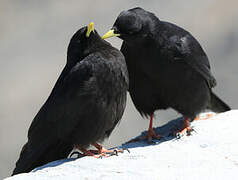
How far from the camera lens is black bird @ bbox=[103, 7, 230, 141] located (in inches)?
287

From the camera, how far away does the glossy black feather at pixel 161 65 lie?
7293 mm

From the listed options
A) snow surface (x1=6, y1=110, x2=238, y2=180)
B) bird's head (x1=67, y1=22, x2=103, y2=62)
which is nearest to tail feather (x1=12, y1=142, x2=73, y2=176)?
snow surface (x1=6, y1=110, x2=238, y2=180)

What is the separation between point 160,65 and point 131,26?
702mm

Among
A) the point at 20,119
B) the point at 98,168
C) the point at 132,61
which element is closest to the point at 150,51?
the point at 132,61

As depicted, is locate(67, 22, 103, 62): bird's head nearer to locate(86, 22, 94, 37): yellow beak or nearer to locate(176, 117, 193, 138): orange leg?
locate(86, 22, 94, 37): yellow beak

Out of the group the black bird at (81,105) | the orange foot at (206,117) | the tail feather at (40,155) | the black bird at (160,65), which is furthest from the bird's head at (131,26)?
the orange foot at (206,117)

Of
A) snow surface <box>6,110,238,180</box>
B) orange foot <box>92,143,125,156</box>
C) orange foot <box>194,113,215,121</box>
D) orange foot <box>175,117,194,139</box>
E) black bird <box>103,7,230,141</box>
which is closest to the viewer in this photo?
snow surface <box>6,110,238,180</box>

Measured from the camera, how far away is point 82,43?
6934 mm

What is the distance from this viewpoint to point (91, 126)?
6.66 m

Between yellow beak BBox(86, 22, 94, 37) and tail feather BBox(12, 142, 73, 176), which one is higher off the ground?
yellow beak BBox(86, 22, 94, 37)

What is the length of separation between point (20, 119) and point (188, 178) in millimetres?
7217

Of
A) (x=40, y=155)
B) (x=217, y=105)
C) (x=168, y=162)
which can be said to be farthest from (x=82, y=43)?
(x=217, y=105)

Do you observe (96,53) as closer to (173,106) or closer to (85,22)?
(173,106)

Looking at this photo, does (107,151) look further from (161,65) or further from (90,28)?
(90,28)
